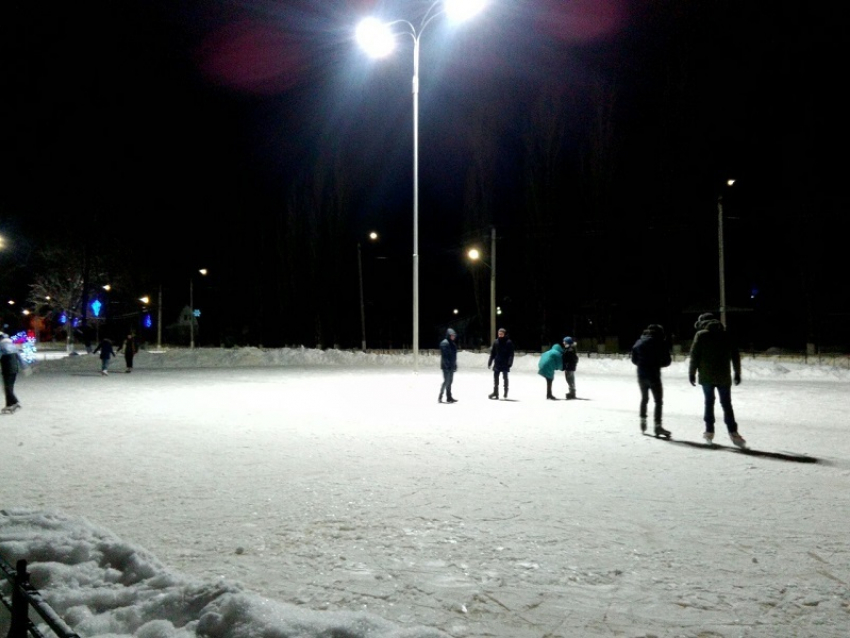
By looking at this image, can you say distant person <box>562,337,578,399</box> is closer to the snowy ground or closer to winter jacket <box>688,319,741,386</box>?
the snowy ground

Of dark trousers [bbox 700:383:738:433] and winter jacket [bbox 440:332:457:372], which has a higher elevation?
winter jacket [bbox 440:332:457:372]

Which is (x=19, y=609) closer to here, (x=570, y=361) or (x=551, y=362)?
(x=551, y=362)

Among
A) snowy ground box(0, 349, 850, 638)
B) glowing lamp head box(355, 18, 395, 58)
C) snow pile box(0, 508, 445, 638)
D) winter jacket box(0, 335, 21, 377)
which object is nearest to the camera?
snow pile box(0, 508, 445, 638)

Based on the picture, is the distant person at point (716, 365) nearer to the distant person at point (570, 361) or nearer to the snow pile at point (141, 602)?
the distant person at point (570, 361)

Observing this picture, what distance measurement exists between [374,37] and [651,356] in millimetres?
12883

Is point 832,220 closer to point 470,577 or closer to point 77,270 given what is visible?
point 470,577

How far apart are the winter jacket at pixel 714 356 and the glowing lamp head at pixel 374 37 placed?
13602mm

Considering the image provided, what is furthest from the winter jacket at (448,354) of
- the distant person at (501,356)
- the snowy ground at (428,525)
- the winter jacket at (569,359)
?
the winter jacket at (569,359)

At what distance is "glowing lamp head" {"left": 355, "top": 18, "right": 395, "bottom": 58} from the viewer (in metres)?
19.5

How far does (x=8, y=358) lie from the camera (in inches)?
547

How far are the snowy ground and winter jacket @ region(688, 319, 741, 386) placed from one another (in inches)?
41.9

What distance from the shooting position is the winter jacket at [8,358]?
13.8 meters

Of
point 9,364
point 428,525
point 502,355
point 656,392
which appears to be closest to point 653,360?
point 656,392

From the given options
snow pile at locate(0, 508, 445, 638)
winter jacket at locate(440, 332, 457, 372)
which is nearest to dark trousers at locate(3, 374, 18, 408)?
winter jacket at locate(440, 332, 457, 372)
